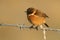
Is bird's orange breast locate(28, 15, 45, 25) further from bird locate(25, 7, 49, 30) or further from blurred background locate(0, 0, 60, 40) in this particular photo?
blurred background locate(0, 0, 60, 40)

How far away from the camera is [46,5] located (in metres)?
4.32

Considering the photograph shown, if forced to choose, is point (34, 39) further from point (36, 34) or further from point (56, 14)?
point (56, 14)

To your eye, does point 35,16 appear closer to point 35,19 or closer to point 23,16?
point 35,19

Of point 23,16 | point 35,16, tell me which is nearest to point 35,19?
point 35,16

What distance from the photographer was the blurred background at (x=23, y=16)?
3.85m

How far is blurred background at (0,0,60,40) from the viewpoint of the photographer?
385 centimetres

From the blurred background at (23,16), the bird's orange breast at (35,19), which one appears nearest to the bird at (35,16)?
the bird's orange breast at (35,19)

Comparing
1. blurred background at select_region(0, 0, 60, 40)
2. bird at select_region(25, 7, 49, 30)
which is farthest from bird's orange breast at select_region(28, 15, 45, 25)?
blurred background at select_region(0, 0, 60, 40)

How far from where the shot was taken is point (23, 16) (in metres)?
4.07

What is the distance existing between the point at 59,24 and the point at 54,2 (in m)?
0.48

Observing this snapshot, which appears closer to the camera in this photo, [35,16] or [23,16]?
[35,16]

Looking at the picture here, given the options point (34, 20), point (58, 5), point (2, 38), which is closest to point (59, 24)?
point (58, 5)

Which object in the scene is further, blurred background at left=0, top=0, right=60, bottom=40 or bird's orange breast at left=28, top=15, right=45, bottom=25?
blurred background at left=0, top=0, right=60, bottom=40

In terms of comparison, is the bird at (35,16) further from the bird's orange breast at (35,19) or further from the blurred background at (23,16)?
the blurred background at (23,16)
